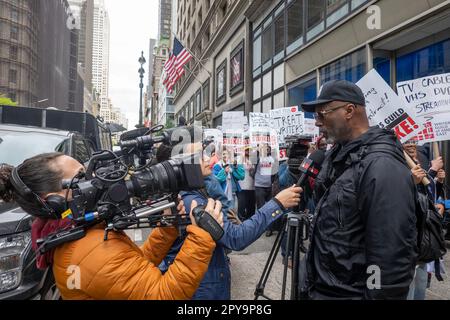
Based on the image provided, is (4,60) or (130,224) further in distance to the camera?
(4,60)

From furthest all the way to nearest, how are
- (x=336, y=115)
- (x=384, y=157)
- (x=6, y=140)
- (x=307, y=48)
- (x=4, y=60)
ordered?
1. (x=4, y=60)
2. (x=307, y=48)
3. (x=6, y=140)
4. (x=336, y=115)
5. (x=384, y=157)

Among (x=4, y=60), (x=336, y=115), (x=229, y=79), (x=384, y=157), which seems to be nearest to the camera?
(x=384, y=157)

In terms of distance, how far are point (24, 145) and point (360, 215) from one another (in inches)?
165

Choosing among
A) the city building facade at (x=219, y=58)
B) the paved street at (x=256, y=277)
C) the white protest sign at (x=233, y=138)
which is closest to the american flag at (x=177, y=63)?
the city building facade at (x=219, y=58)

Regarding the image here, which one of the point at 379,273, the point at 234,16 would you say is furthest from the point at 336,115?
the point at 234,16

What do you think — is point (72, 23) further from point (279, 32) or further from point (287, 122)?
point (287, 122)

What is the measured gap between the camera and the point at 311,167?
2404mm

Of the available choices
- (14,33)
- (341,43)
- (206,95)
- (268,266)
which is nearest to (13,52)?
(14,33)

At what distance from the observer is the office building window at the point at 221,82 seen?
20719 mm

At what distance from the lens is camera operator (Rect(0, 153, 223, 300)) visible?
1438 mm

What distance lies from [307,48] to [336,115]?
9.55 meters

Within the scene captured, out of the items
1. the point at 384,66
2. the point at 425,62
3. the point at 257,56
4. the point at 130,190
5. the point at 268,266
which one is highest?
the point at 257,56
